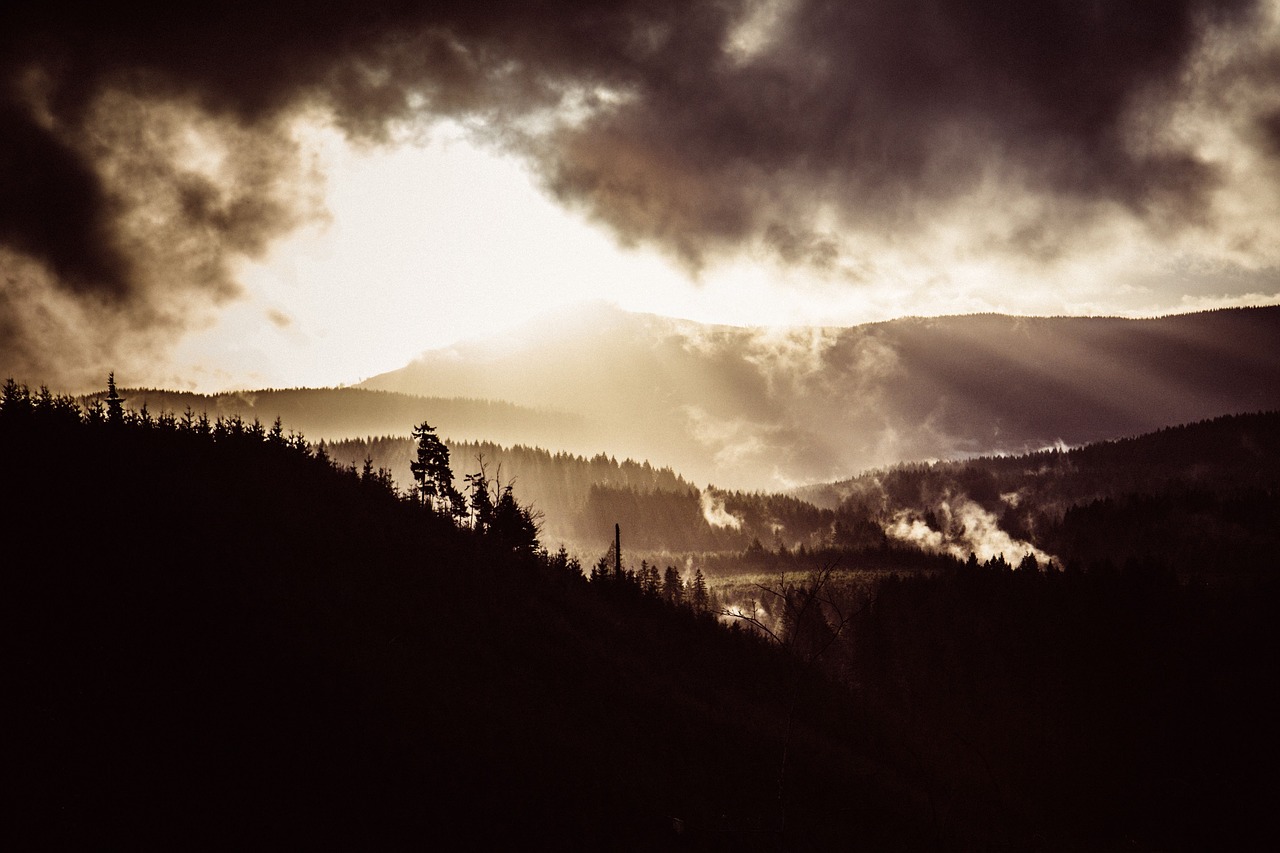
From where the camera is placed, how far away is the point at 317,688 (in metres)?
15.9

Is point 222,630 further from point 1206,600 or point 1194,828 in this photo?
point 1206,600

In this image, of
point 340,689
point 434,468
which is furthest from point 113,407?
point 434,468

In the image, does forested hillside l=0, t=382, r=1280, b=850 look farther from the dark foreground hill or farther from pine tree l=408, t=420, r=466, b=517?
pine tree l=408, t=420, r=466, b=517

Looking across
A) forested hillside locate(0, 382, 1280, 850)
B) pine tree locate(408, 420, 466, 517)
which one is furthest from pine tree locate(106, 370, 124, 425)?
pine tree locate(408, 420, 466, 517)

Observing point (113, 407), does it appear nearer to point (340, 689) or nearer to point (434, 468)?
point (340, 689)

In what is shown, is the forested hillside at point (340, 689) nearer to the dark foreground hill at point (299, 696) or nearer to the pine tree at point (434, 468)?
the dark foreground hill at point (299, 696)

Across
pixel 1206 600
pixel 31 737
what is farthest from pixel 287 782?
pixel 1206 600

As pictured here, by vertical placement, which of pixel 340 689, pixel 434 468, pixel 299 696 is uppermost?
pixel 434 468

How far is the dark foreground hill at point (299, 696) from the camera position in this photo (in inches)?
475

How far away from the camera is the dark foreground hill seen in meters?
12.1

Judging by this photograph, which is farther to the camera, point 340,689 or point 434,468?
point 434,468

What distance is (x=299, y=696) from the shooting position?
15414 millimetres

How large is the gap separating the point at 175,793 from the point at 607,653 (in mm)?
22917

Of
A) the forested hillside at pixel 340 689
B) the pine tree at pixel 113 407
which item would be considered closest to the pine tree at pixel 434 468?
the forested hillside at pixel 340 689
